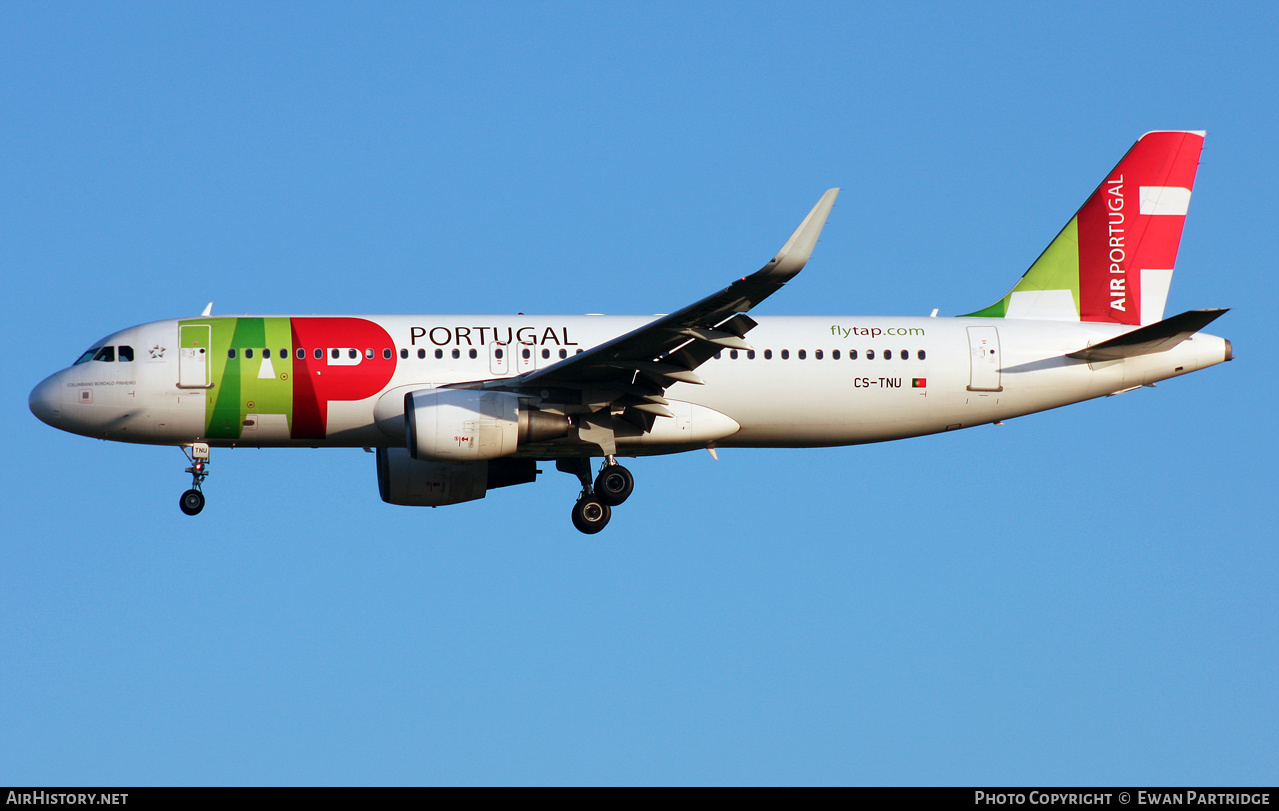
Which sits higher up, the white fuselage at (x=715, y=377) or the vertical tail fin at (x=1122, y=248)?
the vertical tail fin at (x=1122, y=248)

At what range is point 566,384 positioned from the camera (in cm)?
3080

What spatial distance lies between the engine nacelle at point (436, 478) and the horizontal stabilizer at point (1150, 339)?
511 inches

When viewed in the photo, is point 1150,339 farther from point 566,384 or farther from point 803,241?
point 566,384

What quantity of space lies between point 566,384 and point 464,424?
2.31 m

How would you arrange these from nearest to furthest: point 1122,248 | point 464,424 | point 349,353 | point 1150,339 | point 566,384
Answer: point 464,424, point 566,384, point 349,353, point 1150,339, point 1122,248

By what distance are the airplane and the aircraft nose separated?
4cm

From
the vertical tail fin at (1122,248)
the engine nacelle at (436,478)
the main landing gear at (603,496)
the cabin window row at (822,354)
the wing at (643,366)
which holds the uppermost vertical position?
the vertical tail fin at (1122,248)

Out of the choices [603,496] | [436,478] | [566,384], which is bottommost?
[603,496]

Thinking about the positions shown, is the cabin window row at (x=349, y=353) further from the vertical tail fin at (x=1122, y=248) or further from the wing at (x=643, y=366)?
the vertical tail fin at (x=1122, y=248)

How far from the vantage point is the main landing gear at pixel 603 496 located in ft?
106

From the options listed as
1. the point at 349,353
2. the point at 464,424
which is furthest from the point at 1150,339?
the point at 349,353

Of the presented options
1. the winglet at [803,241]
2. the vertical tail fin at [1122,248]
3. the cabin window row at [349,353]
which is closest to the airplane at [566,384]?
the cabin window row at [349,353]
